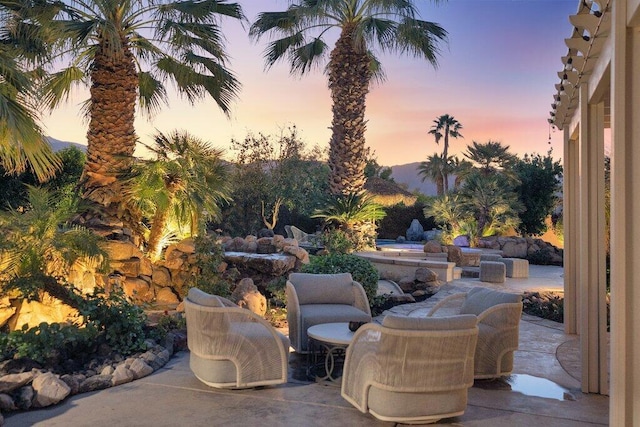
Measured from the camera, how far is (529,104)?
2066 centimetres

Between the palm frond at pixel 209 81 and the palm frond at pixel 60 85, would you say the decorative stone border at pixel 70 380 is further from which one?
the palm frond at pixel 60 85

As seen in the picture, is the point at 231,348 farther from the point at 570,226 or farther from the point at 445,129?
the point at 445,129

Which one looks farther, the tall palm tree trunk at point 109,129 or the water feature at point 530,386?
the tall palm tree trunk at point 109,129

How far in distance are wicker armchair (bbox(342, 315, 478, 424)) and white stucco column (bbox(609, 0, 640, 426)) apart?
105 centimetres

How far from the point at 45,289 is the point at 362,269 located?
437cm

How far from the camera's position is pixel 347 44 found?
46.3 ft

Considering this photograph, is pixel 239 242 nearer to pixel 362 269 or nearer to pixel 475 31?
pixel 362 269

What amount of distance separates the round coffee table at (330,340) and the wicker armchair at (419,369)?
86 cm

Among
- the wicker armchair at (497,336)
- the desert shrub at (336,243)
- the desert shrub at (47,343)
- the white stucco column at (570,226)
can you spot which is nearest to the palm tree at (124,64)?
the desert shrub at (336,243)

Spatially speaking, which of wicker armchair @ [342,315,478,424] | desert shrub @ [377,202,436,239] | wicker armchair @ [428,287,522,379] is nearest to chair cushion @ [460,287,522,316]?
wicker armchair @ [428,287,522,379]

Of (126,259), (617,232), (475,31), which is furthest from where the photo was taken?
(475,31)

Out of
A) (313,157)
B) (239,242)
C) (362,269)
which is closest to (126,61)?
(239,242)

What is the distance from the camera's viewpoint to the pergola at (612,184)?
9.83 feet

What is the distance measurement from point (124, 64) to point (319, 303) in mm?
6074
